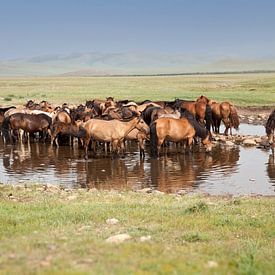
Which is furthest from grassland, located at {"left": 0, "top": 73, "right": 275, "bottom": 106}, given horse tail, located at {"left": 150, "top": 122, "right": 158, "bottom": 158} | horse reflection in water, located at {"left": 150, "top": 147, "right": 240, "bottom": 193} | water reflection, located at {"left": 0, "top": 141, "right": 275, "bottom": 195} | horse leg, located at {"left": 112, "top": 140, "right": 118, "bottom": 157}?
horse leg, located at {"left": 112, "top": 140, "right": 118, "bottom": 157}

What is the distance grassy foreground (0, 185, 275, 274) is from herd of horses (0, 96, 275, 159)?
21.1 feet

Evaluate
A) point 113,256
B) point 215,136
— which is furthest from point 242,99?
point 113,256

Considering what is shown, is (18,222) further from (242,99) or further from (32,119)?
(242,99)

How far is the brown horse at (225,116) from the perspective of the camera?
23772 mm

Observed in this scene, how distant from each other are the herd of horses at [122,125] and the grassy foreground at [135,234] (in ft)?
21.1

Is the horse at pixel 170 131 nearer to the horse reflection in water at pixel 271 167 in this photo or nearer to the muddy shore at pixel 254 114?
the horse reflection in water at pixel 271 167

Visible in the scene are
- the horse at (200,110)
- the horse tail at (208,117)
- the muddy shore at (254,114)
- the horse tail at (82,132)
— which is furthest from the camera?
the muddy shore at (254,114)

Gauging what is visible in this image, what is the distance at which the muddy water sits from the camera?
13.6 meters

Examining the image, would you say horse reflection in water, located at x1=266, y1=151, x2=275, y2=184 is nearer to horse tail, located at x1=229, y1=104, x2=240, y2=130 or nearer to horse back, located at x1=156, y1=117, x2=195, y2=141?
horse back, located at x1=156, y1=117, x2=195, y2=141

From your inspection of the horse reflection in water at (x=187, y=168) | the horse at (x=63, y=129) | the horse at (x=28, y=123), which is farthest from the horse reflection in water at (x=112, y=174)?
the horse at (x=28, y=123)

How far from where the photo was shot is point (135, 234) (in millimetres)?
7375

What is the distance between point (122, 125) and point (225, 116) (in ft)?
25.3

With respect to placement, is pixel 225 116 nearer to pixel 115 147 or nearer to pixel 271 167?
pixel 115 147

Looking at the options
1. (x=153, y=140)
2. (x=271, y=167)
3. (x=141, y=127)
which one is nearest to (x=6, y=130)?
(x=141, y=127)
